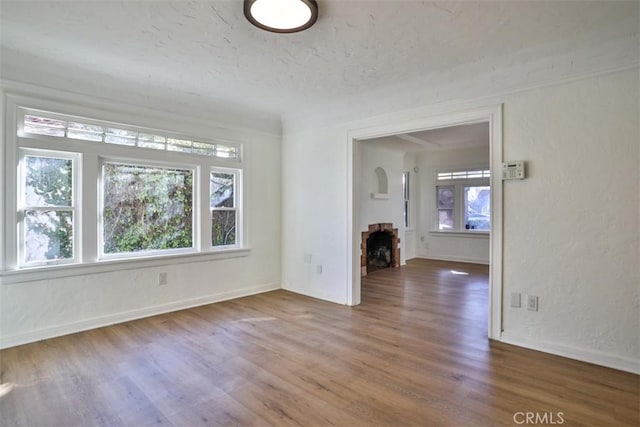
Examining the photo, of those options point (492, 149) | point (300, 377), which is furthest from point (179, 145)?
point (492, 149)

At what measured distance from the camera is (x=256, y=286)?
15.8 ft

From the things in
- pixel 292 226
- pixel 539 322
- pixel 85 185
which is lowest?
pixel 539 322

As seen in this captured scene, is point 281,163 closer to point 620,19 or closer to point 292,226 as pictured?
point 292,226

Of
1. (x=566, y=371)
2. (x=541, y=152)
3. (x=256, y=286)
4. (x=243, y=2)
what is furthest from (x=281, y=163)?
(x=566, y=371)

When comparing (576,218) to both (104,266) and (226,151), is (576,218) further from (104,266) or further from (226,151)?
(104,266)

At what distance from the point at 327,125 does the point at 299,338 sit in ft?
8.99

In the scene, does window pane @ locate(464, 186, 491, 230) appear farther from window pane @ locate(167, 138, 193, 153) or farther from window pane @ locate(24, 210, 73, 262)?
window pane @ locate(24, 210, 73, 262)

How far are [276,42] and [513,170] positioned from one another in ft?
7.70

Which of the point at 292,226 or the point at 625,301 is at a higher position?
the point at 292,226

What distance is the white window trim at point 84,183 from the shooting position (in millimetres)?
2881

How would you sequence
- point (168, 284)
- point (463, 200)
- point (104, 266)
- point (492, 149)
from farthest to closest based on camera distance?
point (463, 200) → point (168, 284) → point (104, 266) → point (492, 149)

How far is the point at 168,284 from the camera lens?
3945 mm

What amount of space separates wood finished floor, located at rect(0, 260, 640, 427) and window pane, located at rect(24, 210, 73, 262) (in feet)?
2.67

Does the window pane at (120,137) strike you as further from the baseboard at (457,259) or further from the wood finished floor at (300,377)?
the baseboard at (457,259)
